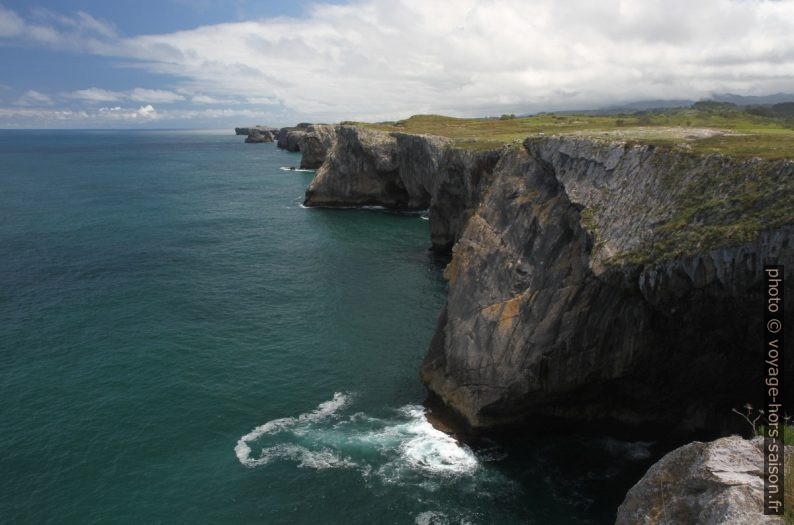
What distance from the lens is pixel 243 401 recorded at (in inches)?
1505

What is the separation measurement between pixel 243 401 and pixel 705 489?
1230 inches

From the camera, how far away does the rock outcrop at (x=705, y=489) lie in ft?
40.6

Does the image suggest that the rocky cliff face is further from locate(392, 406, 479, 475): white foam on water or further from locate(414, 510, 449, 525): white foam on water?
locate(414, 510, 449, 525): white foam on water

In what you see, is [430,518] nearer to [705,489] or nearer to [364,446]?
[364,446]

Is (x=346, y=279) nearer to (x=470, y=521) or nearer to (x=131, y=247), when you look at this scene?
(x=131, y=247)

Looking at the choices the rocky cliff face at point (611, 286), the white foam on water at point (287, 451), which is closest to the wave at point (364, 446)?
the white foam on water at point (287, 451)

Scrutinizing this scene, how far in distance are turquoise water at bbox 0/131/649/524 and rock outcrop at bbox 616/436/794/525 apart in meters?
13.9

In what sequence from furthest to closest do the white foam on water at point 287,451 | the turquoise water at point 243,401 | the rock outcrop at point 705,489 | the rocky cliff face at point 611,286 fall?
the white foam on water at point 287,451 < the turquoise water at point 243,401 < the rocky cliff face at point 611,286 < the rock outcrop at point 705,489

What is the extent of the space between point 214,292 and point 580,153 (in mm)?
41496

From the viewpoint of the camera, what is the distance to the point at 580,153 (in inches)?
1373

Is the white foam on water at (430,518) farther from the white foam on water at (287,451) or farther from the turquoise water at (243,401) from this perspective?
the white foam on water at (287,451)

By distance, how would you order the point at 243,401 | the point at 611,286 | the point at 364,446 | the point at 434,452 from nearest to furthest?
the point at 611,286 → the point at 434,452 → the point at 364,446 → the point at 243,401

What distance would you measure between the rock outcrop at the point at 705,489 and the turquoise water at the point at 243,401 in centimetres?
1392

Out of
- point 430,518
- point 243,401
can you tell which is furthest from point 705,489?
point 243,401
